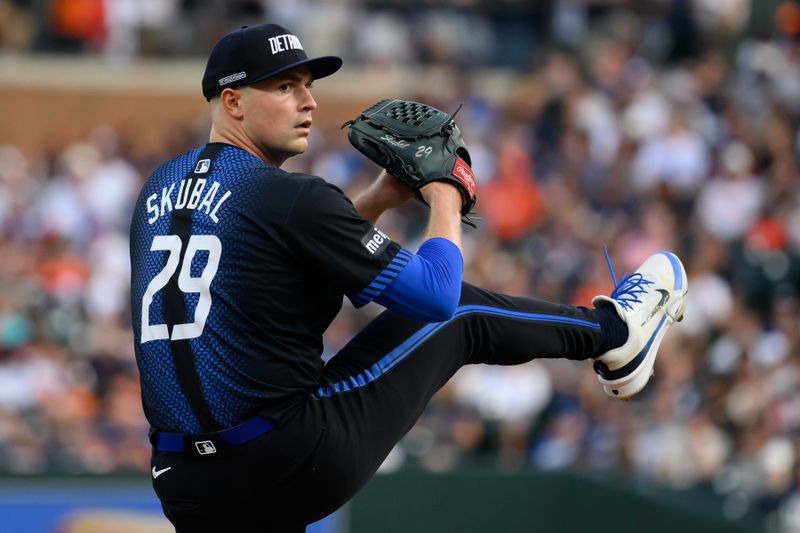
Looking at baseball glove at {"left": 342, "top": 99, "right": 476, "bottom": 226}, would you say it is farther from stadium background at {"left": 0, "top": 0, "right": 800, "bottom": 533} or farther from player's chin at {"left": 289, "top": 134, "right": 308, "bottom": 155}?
stadium background at {"left": 0, "top": 0, "right": 800, "bottom": 533}

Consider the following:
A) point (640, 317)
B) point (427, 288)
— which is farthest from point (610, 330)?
point (427, 288)

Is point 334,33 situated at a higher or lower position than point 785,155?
higher

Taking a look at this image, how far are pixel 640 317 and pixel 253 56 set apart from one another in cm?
178

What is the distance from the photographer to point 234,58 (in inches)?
179

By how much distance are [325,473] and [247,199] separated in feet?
3.00

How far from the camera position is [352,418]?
4547 mm

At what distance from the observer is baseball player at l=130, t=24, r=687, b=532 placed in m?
4.36

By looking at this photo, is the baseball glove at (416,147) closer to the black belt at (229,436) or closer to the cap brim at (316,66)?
the cap brim at (316,66)

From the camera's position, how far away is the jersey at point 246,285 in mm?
4352

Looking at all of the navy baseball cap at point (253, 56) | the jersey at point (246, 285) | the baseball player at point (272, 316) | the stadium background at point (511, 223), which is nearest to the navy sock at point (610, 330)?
the baseball player at point (272, 316)

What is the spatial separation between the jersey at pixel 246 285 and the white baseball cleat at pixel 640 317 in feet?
3.57

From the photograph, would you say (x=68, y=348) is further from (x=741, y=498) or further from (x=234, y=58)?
(x=234, y=58)

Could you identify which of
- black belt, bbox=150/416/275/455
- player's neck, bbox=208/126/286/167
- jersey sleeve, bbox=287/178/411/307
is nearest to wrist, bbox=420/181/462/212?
jersey sleeve, bbox=287/178/411/307

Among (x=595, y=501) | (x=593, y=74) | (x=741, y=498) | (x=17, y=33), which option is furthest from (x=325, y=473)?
(x=17, y=33)
